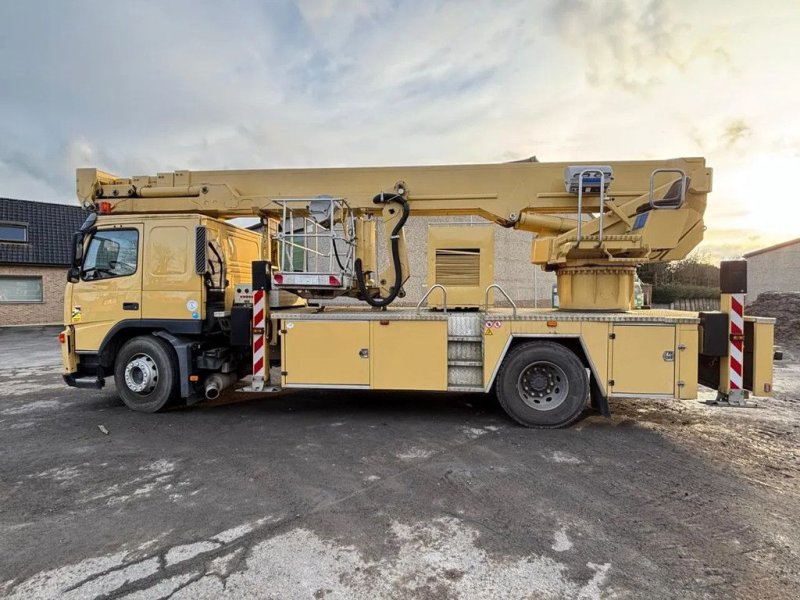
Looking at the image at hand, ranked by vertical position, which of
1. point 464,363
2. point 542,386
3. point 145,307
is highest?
point 145,307

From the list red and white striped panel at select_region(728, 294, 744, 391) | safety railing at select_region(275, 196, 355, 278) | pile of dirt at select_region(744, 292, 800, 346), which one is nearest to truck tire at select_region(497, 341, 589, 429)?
red and white striped panel at select_region(728, 294, 744, 391)

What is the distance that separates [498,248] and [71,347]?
591 inches

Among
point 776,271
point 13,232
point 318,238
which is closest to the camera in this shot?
point 318,238

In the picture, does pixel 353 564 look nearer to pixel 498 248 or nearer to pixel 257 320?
pixel 257 320

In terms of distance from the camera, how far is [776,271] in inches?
1068

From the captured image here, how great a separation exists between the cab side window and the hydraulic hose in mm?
3180

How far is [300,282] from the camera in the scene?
5.75 m

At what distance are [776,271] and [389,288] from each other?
3216 cm

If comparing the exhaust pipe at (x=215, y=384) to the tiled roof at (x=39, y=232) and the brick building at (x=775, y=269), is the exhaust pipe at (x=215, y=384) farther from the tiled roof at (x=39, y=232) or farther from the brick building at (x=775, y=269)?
the brick building at (x=775, y=269)

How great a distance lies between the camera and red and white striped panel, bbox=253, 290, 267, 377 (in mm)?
5875

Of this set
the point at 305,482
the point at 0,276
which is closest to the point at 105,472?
the point at 305,482

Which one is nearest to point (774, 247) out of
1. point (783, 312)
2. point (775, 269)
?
point (775, 269)

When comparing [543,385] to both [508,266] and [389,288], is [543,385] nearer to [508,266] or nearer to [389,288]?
[389,288]

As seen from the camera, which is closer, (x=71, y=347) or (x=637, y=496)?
(x=637, y=496)
